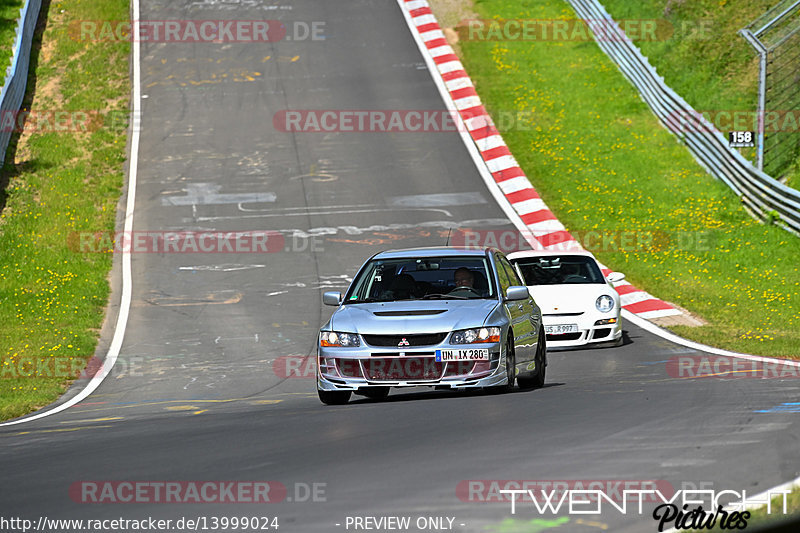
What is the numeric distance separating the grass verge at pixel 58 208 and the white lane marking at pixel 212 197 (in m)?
1.40

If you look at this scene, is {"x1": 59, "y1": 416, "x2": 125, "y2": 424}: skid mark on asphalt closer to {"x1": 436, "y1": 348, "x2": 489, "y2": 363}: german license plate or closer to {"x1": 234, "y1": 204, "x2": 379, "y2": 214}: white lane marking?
{"x1": 436, "y1": 348, "x2": 489, "y2": 363}: german license plate

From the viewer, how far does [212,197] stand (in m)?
25.7

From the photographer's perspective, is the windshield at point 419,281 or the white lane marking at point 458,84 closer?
the windshield at point 419,281

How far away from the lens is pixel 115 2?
121 ft

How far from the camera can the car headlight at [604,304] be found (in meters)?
16.5

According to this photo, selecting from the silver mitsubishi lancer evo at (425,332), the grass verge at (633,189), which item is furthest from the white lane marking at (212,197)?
the silver mitsubishi lancer evo at (425,332)

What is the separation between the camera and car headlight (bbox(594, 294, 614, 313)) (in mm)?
16531

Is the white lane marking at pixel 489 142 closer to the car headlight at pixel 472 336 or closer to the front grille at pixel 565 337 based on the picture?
the front grille at pixel 565 337

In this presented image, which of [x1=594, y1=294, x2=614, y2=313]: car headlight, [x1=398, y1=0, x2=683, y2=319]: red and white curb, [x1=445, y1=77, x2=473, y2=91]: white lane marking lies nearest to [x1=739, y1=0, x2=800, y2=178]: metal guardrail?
[x1=398, y1=0, x2=683, y2=319]: red and white curb

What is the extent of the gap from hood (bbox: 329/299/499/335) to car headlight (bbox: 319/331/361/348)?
47 millimetres

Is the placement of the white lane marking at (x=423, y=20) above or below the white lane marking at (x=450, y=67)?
above

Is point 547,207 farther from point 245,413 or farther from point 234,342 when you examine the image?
point 245,413

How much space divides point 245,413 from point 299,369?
4.43 meters

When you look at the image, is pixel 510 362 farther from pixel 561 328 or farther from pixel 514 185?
pixel 514 185
